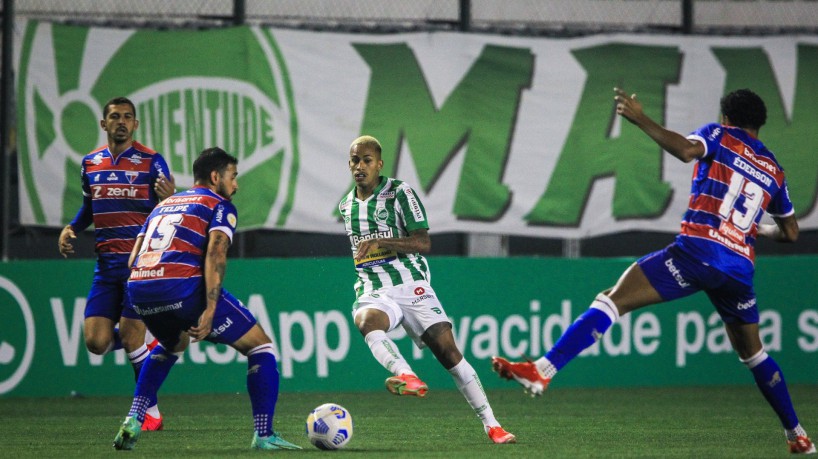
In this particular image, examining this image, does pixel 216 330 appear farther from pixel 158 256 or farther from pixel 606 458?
pixel 606 458

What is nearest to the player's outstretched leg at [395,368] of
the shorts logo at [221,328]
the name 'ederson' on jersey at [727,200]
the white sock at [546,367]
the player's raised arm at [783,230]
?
the white sock at [546,367]

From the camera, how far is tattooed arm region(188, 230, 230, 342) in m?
7.77

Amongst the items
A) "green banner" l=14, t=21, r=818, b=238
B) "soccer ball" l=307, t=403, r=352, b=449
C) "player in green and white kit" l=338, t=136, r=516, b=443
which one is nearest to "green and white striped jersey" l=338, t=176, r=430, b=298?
"player in green and white kit" l=338, t=136, r=516, b=443

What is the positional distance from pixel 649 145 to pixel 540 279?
2.27 meters

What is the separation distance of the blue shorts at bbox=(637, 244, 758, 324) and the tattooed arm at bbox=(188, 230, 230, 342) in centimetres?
256

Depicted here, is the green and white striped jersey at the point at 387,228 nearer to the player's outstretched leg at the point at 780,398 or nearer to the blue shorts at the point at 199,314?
the blue shorts at the point at 199,314

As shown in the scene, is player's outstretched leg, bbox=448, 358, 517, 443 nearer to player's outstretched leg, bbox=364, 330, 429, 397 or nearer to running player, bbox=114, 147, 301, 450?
player's outstretched leg, bbox=364, 330, 429, 397

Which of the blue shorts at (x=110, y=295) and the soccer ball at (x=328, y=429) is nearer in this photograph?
the soccer ball at (x=328, y=429)

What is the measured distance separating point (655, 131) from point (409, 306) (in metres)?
2.28

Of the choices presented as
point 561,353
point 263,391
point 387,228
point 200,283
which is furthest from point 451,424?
point 200,283

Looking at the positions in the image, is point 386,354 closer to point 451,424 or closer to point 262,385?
point 262,385

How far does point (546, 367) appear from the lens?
749 cm

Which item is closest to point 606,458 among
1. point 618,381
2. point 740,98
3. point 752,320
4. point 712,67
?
point 752,320

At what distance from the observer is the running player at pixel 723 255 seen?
7801mm
